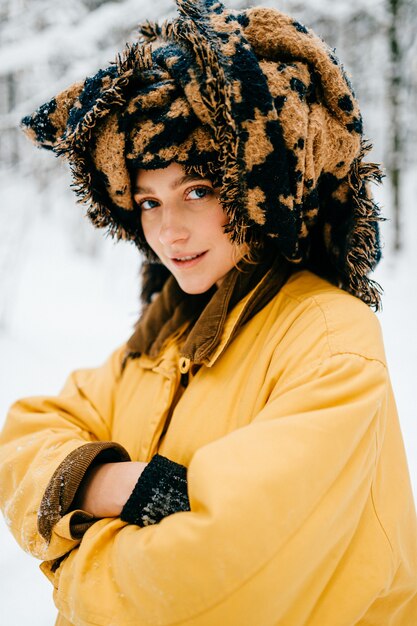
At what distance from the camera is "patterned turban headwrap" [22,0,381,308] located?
42.8 inches

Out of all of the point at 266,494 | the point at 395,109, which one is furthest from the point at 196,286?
the point at 395,109

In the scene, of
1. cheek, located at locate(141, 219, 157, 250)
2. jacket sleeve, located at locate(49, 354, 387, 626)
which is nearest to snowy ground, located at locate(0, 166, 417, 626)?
cheek, located at locate(141, 219, 157, 250)

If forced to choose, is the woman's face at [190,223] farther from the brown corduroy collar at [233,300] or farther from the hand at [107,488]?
the hand at [107,488]

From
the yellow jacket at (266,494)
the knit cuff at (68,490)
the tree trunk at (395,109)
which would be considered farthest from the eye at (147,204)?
the tree trunk at (395,109)

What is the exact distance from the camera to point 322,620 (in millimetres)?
1007

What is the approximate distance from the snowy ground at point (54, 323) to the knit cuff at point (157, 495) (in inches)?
33.1

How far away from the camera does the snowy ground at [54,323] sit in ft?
7.42

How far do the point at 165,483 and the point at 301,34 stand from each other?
1.16m

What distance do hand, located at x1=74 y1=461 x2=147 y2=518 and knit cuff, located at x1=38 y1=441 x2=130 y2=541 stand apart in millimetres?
25

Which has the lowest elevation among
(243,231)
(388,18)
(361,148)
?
(243,231)

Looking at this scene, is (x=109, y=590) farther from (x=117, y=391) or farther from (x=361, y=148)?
(x=361, y=148)

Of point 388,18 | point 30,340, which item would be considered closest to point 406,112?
point 388,18

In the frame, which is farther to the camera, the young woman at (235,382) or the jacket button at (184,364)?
the jacket button at (184,364)

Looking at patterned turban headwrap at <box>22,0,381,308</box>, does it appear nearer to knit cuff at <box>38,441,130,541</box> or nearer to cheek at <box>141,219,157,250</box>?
cheek at <box>141,219,157,250</box>
